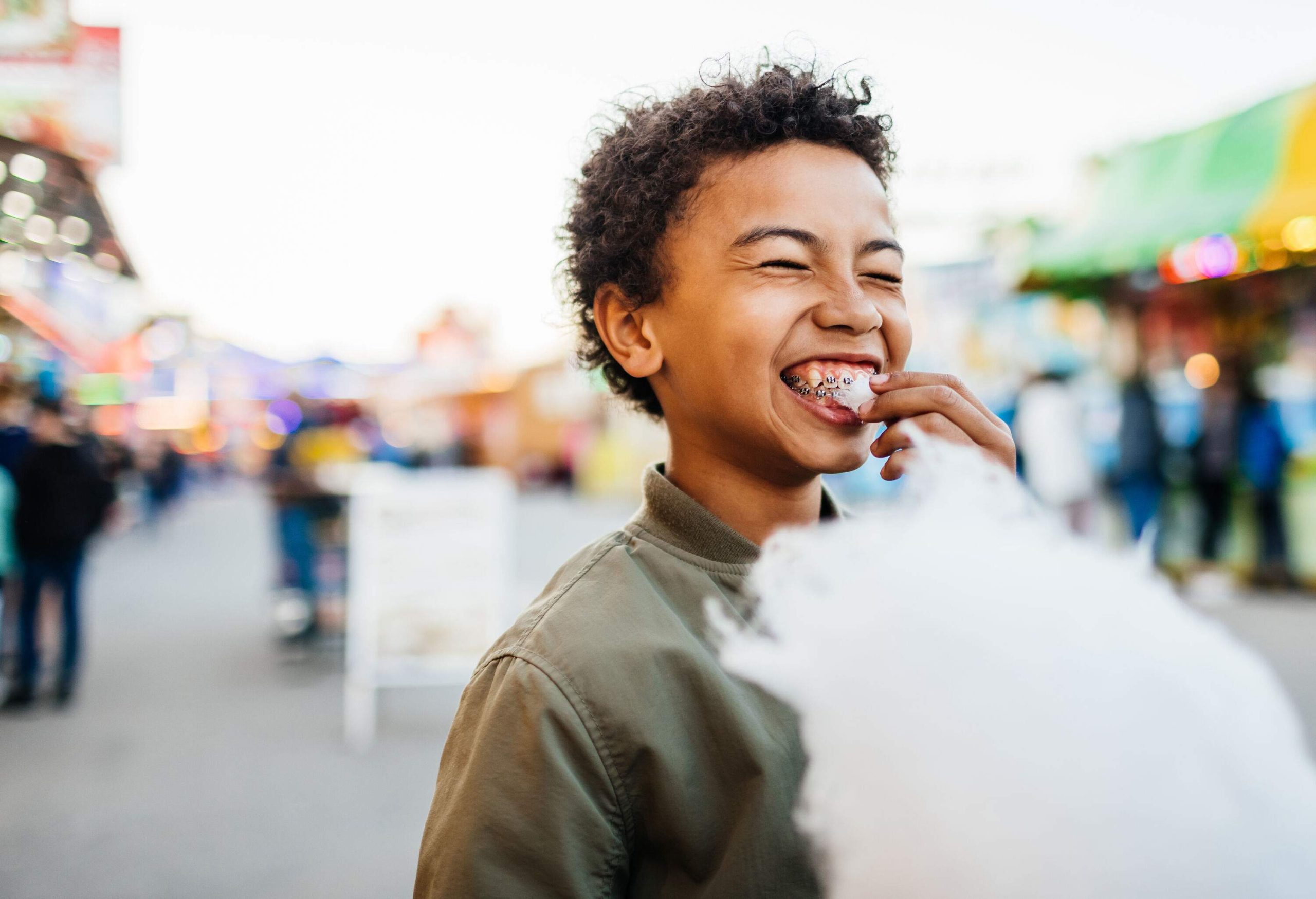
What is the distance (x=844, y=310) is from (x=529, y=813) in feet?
2.21

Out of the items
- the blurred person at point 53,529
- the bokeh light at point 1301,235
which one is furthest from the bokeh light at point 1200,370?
the blurred person at point 53,529

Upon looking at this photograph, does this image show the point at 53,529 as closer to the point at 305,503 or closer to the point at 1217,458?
the point at 305,503

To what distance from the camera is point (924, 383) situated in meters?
1.10

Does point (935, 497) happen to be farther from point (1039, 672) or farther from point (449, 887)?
point (449, 887)

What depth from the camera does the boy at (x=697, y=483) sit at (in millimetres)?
929

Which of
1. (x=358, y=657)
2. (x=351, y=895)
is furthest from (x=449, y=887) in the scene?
(x=358, y=657)

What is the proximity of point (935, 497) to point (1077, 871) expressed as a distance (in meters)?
0.36

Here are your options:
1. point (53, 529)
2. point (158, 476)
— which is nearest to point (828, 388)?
point (53, 529)

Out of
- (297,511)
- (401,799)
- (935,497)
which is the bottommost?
(401,799)

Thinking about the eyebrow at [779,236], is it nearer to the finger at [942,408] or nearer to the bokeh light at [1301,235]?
the finger at [942,408]

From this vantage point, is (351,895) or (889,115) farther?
(351,895)

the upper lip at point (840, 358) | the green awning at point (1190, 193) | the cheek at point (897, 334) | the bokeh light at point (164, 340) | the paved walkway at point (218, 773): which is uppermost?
the green awning at point (1190, 193)

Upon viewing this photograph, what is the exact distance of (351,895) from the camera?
294cm

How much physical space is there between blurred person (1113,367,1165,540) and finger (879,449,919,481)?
6774mm
